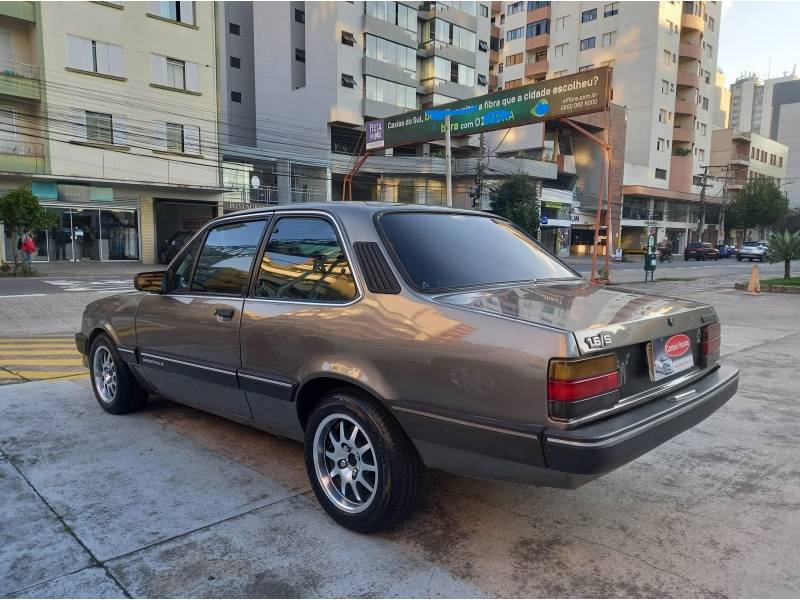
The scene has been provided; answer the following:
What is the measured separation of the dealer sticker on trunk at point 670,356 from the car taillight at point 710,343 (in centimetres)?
17

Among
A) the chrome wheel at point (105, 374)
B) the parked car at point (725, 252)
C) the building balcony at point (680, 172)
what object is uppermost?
A: the building balcony at point (680, 172)

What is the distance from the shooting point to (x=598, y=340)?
2436 millimetres

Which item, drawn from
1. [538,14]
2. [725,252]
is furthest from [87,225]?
[538,14]

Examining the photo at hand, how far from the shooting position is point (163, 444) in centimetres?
410

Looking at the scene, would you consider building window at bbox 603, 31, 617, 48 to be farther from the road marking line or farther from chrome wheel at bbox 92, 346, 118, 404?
chrome wheel at bbox 92, 346, 118, 404

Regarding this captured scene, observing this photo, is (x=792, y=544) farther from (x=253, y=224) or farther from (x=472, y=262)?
(x=253, y=224)

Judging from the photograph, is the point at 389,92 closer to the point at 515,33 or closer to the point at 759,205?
the point at 515,33

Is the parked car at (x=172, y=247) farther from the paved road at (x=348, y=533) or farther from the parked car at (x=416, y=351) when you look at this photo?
the parked car at (x=416, y=351)

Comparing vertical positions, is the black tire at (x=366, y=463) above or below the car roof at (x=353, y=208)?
below

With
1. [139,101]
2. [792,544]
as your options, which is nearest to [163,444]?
[792,544]

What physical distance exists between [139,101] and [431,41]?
27.9 metres

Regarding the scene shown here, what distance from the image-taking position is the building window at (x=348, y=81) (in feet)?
135

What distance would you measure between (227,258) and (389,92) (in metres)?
42.7

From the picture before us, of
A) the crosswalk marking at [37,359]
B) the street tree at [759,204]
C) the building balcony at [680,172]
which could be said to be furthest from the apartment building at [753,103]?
the crosswalk marking at [37,359]
